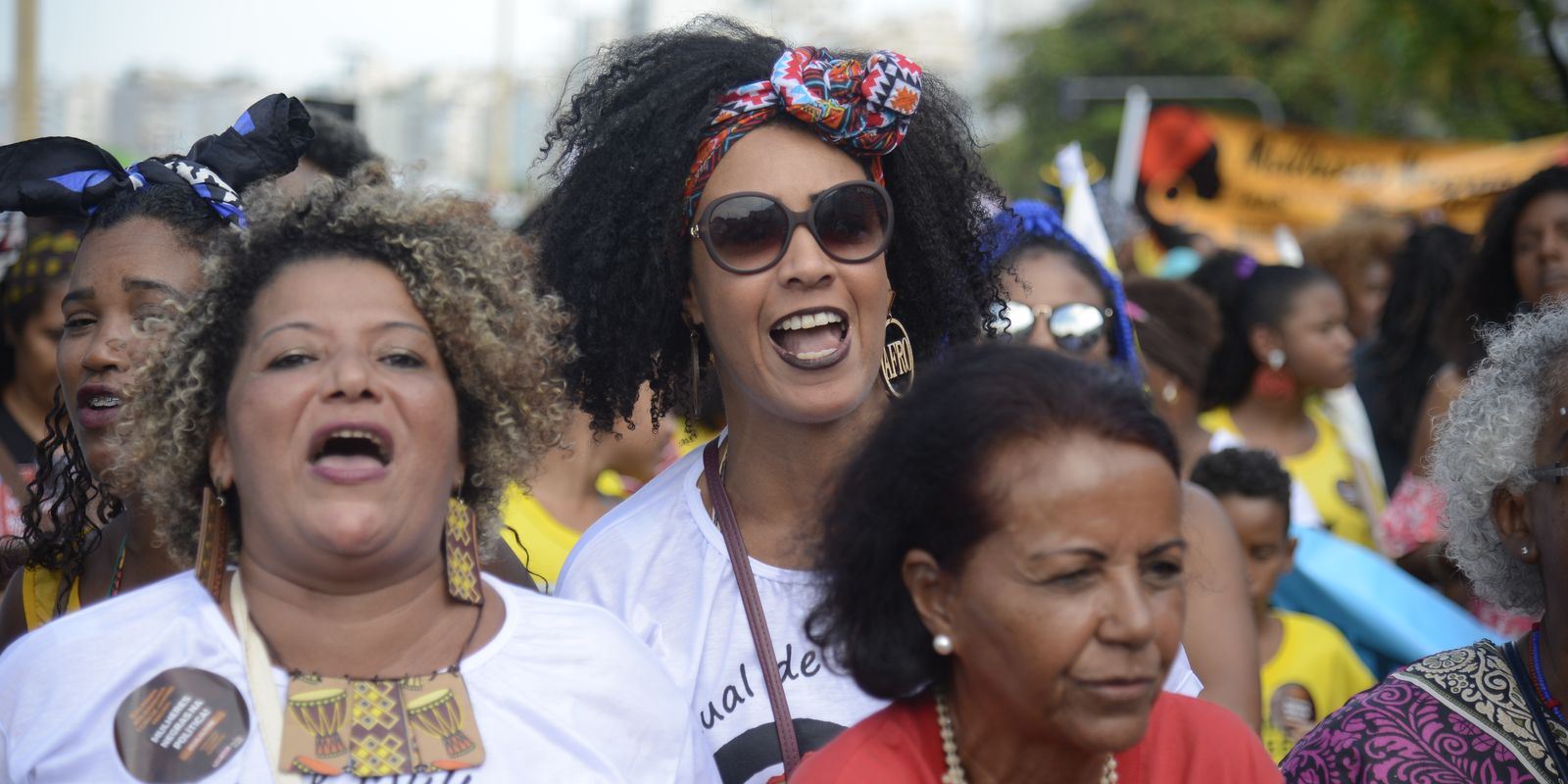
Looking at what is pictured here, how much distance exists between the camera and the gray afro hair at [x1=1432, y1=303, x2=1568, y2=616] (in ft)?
9.78

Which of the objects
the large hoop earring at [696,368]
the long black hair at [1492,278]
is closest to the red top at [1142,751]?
the large hoop earring at [696,368]

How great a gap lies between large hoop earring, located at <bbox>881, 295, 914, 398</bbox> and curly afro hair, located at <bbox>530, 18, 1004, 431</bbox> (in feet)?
0.29

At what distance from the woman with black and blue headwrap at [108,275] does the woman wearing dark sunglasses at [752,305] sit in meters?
0.73

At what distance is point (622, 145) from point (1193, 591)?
1.84 meters

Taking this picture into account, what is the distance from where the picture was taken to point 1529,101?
15547 mm

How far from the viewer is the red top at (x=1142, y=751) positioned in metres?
2.45

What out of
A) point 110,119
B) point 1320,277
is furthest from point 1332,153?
point 110,119

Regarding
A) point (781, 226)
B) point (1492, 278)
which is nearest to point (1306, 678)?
point (1492, 278)

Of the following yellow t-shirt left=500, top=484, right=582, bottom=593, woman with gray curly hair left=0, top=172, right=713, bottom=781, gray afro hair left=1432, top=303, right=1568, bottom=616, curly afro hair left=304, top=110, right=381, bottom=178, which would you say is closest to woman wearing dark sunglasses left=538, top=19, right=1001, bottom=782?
woman with gray curly hair left=0, top=172, right=713, bottom=781

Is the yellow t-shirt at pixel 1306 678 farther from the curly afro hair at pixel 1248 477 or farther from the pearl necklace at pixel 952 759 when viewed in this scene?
the pearl necklace at pixel 952 759

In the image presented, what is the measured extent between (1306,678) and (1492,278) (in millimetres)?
1865

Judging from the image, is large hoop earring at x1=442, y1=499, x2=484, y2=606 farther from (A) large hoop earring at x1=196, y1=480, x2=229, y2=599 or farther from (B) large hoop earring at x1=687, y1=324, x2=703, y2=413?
(B) large hoop earring at x1=687, y1=324, x2=703, y2=413

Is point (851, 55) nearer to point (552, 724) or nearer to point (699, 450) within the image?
point (699, 450)

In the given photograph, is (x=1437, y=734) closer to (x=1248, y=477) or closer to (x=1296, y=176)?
(x=1248, y=477)
